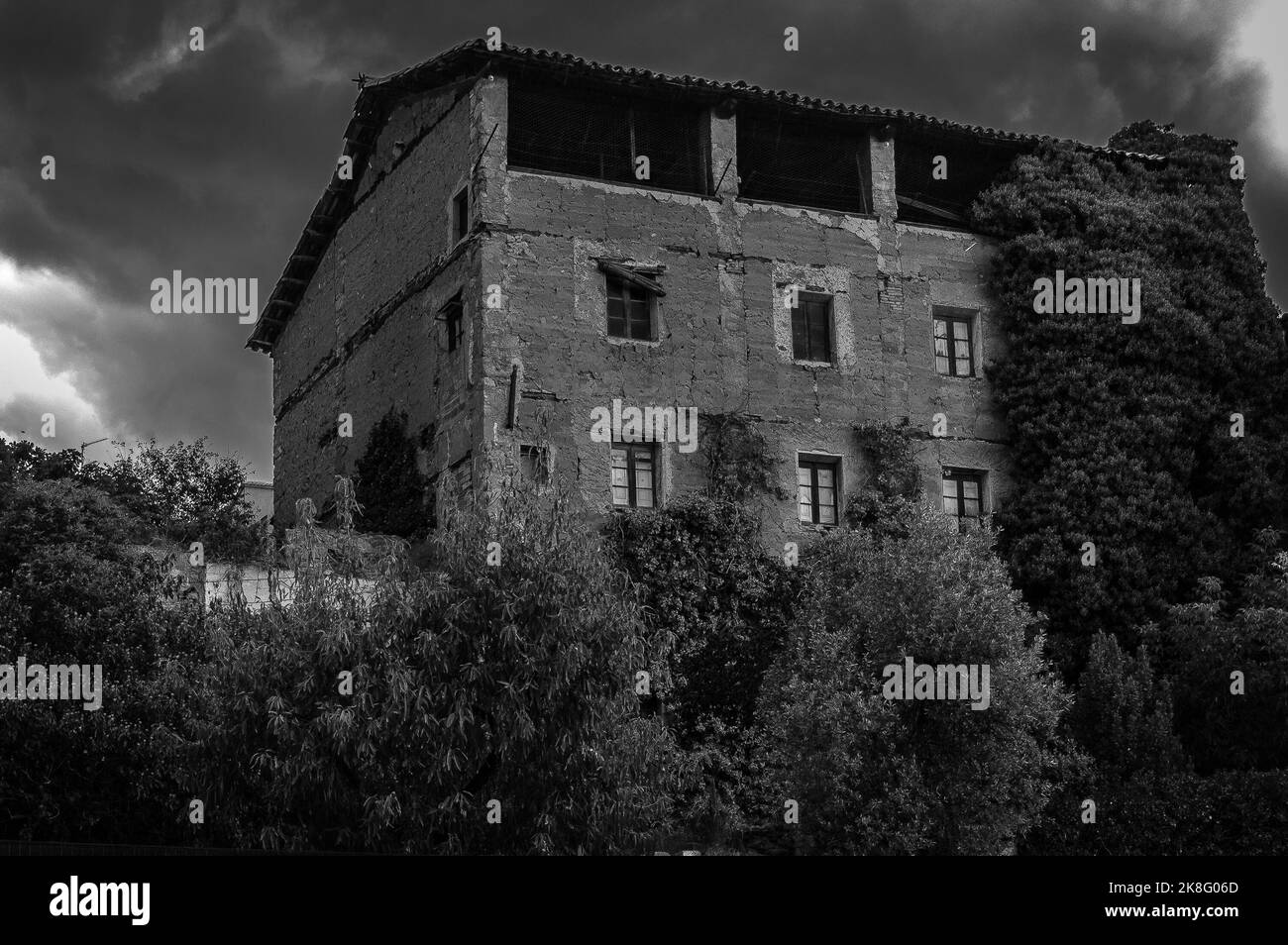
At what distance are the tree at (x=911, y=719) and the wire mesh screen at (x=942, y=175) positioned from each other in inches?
381

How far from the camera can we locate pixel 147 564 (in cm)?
2692

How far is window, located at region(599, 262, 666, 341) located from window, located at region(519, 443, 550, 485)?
116 inches

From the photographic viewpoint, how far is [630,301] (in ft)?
104

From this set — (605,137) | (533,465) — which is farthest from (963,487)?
(605,137)

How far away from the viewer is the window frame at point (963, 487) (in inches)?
1294

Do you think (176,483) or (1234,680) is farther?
(176,483)

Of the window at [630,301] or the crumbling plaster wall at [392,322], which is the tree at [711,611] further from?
the crumbling plaster wall at [392,322]

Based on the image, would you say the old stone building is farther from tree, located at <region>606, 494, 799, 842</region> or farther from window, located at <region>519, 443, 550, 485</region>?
tree, located at <region>606, 494, 799, 842</region>

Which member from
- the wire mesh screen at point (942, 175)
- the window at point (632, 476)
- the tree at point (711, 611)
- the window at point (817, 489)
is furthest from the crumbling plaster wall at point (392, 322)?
the wire mesh screen at point (942, 175)

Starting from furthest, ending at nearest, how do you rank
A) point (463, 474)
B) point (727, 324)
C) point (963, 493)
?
1. point (963, 493)
2. point (727, 324)
3. point (463, 474)

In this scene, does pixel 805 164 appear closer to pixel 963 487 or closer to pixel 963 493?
pixel 963 487

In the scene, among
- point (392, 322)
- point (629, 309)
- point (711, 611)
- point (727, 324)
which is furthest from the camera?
point (392, 322)

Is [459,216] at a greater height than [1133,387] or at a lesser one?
greater

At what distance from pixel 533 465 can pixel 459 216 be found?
5.47 meters
